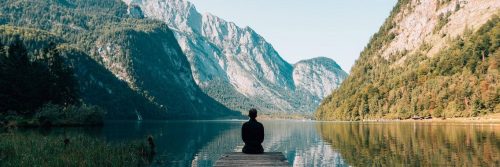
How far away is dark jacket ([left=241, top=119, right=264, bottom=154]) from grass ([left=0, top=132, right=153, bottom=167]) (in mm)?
20361

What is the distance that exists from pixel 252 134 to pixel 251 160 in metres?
1.80

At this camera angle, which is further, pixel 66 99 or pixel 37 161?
pixel 66 99

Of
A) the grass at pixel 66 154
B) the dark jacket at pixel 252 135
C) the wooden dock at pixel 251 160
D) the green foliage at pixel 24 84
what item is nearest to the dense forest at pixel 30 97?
the green foliage at pixel 24 84

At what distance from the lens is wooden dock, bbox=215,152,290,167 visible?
2066cm

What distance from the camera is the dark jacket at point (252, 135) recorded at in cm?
2314

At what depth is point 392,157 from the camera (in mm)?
54781

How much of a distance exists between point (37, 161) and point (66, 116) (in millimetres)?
103244

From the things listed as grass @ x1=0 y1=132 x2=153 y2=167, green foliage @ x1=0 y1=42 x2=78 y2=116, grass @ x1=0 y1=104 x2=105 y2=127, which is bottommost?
grass @ x1=0 y1=132 x2=153 y2=167

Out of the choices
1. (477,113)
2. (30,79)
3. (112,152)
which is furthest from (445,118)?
(112,152)

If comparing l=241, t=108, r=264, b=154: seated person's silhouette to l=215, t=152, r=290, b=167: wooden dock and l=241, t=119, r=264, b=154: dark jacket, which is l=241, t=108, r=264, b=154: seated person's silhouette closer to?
l=241, t=119, r=264, b=154: dark jacket

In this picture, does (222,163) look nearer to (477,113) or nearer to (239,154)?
(239,154)

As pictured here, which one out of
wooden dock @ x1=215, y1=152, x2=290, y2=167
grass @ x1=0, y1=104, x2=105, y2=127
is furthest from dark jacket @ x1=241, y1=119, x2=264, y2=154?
grass @ x1=0, y1=104, x2=105, y2=127

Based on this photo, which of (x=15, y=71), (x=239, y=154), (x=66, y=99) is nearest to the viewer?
(x=239, y=154)

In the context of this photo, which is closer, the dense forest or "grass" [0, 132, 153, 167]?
"grass" [0, 132, 153, 167]
